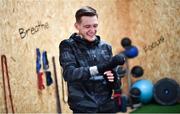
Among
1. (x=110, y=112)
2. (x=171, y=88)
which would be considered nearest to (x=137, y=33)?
(x=171, y=88)

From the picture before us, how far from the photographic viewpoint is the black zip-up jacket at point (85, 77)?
146 cm

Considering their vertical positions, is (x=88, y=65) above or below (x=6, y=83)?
above

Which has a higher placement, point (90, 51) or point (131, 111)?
point (90, 51)

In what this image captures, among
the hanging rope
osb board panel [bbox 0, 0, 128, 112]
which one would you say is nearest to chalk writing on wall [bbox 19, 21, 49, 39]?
osb board panel [bbox 0, 0, 128, 112]

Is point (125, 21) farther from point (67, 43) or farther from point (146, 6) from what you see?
point (67, 43)

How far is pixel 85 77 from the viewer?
1443 millimetres

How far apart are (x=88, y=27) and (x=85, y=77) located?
0.23m

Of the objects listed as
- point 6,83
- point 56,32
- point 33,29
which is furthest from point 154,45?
point 6,83

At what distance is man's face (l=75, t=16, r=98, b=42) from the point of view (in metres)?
1.47

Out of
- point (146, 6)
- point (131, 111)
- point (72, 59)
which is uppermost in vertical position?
point (146, 6)

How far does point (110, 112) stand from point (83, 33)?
399 millimetres

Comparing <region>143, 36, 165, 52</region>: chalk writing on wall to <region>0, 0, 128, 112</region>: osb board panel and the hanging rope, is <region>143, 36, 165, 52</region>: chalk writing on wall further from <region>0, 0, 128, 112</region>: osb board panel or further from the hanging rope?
the hanging rope

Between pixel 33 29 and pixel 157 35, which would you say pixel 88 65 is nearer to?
pixel 33 29

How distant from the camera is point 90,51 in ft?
4.94
